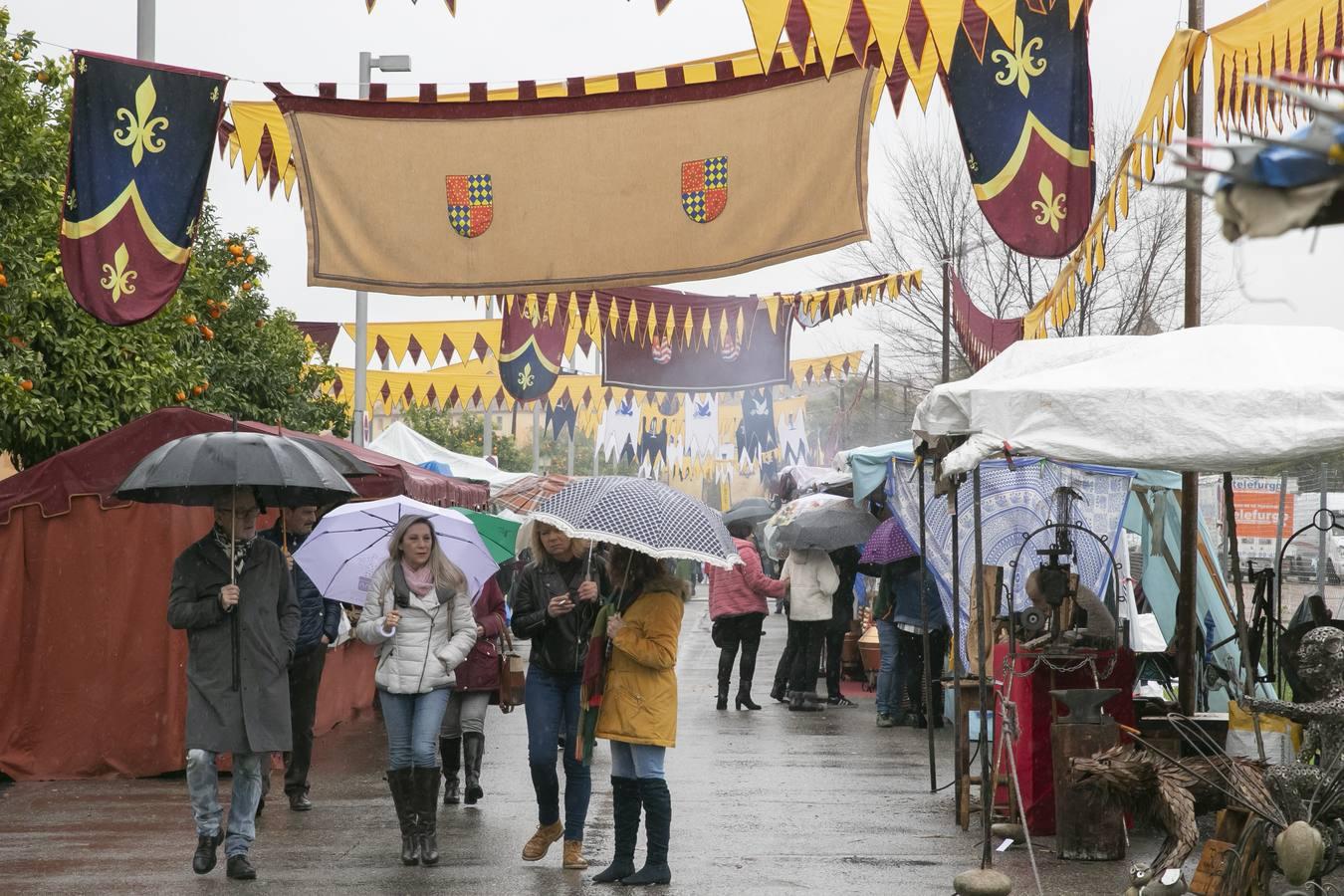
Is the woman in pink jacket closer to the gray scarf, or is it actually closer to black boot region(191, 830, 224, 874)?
the gray scarf

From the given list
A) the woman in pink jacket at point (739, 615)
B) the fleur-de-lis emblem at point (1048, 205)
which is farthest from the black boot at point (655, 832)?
the woman in pink jacket at point (739, 615)

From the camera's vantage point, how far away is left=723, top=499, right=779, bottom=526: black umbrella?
24.2 m

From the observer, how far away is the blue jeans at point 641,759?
7.92 m

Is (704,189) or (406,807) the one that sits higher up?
(704,189)

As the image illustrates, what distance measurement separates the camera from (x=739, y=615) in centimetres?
1650

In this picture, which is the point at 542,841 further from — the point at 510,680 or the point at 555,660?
the point at 510,680

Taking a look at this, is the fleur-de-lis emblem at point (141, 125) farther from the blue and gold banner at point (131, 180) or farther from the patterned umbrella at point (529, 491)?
the patterned umbrella at point (529, 491)

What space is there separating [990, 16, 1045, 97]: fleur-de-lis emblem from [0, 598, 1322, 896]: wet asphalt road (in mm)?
4079

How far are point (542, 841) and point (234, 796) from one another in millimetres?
1573

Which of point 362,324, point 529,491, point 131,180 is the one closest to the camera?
point 131,180

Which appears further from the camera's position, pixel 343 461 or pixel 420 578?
pixel 343 461

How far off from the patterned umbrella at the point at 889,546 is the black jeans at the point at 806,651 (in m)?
1.17

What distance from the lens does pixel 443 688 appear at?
8.44 metres

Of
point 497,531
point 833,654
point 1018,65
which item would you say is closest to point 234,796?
point 1018,65
